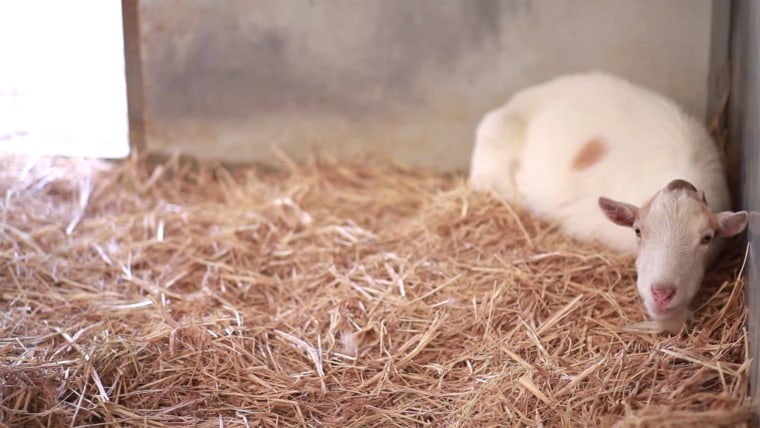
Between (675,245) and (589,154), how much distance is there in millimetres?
1206

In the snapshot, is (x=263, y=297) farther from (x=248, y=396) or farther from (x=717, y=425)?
Answer: (x=717, y=425)

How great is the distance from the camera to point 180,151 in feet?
19.6

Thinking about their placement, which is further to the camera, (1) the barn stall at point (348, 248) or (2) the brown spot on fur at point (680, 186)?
(2) the brown spot on fur at point (680, 186)

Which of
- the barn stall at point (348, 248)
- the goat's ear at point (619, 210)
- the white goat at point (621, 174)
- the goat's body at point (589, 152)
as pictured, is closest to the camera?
the barn stall at point (348, 248)

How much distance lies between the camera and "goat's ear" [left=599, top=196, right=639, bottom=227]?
409 centimetres

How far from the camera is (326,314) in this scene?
171 inches

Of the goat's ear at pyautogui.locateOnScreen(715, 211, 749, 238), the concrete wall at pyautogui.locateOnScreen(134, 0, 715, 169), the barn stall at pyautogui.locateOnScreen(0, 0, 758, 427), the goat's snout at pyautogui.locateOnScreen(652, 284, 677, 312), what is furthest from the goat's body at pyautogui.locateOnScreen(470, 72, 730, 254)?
the goat's snout at pyautogui.locateOnScreen(652, 284, 677, 312)

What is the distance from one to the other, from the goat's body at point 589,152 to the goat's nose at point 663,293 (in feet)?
2.36

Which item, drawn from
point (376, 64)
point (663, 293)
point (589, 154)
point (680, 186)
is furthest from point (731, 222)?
point (376, 64)

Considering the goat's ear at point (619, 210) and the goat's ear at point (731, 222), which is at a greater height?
the goat's ear at point (731, 222)

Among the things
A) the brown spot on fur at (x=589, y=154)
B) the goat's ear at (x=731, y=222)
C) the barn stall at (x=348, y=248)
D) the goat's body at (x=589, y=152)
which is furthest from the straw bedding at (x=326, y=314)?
the brown spot on fur at (x=589, y=154)

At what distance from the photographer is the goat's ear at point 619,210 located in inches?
161

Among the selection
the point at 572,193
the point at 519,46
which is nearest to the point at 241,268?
the point at 572,193

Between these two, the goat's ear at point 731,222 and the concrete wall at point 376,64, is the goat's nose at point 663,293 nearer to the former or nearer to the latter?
the goat's ear at point 731,222
